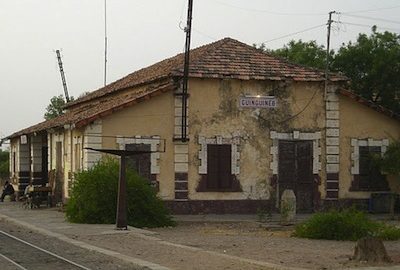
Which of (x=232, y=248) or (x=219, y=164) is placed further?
(x=219, y=164)

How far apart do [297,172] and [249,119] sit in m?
2.57

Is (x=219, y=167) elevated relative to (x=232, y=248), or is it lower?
elevated

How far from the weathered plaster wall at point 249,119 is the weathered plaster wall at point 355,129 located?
935 mm

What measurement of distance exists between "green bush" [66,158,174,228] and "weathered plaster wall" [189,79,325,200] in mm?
3869

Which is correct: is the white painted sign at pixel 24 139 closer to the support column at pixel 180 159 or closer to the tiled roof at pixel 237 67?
the tiled roof at pixel 237 67

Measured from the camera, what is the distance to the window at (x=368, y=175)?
2702 cm

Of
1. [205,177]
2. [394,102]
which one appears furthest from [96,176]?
[394,102]

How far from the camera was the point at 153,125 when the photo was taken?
82.8 feet

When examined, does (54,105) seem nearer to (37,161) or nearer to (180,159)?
(37,161)

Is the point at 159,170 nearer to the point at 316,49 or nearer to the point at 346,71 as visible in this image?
the point at 346,71

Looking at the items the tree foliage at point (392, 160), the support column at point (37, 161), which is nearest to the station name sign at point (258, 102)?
the tree foliage at point (392, 160)

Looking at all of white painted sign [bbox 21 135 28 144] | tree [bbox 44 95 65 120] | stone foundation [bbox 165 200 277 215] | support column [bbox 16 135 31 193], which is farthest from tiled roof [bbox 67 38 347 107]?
tree [bbox 44 95 65 120]

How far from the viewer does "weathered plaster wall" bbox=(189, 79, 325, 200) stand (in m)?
25.7

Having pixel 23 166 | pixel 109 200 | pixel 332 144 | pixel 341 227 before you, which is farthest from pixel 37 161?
pixel 341 227
